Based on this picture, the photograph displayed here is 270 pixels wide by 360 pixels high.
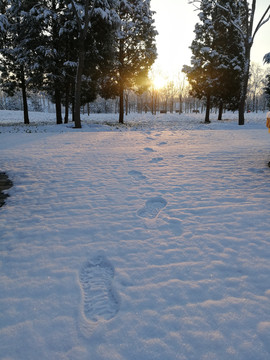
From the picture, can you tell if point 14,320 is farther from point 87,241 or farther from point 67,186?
point 67,186

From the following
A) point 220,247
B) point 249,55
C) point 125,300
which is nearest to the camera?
point 125,300

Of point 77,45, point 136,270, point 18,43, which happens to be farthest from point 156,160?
point 18,43

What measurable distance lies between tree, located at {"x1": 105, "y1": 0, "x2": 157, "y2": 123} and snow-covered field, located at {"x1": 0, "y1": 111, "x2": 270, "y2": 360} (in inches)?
620

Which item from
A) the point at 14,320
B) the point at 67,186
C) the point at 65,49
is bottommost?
the point at 14,320

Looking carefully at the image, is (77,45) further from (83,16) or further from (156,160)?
(156,160)

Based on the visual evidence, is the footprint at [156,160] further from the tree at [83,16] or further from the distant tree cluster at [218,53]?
the distant tree cluster at [218,53]

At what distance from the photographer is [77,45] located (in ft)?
46.8

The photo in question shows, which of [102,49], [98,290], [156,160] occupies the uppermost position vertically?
[102,49]

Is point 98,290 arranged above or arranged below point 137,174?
below

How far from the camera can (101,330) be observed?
1323mm

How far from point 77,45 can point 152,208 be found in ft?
48.5

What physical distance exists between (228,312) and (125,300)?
2.14 ft

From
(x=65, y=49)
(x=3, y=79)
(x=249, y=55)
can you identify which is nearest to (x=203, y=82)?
(x=249, y=55)

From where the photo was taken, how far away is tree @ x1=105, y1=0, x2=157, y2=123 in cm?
1659
